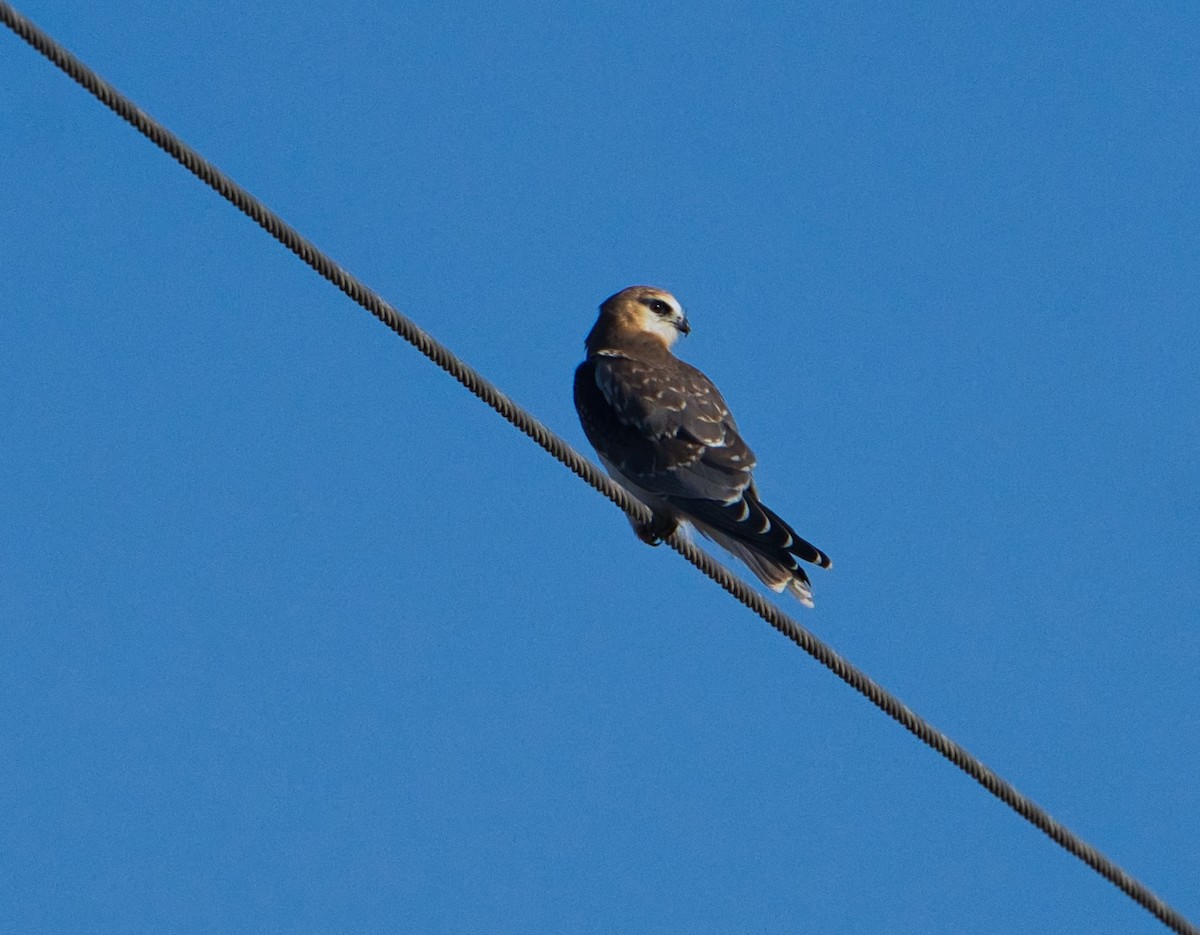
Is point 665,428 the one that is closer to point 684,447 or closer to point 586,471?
point 684,447

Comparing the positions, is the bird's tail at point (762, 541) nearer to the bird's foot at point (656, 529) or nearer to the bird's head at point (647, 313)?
the bird's foot at point (656, 529)

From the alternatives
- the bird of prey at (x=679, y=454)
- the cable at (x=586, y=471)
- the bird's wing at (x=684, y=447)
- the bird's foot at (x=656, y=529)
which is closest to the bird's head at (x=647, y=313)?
the bird of prey at (x=679, y=454)

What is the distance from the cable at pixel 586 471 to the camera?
398 centimetres

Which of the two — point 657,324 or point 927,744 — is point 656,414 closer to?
point 657,324

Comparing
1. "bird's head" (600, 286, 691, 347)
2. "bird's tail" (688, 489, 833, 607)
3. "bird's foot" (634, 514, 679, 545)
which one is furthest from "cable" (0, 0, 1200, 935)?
"bird's head" (600, 286, 691, 347)

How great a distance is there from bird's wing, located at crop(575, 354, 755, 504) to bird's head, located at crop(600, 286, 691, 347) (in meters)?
0.73

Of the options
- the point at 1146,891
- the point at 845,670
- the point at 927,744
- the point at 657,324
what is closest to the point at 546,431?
→ the point at 845,670

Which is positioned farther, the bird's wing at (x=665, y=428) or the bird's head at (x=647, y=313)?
the bird's head at (x=647, y=313)

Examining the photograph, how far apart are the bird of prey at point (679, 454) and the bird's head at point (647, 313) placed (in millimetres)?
282

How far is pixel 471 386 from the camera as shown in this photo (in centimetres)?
482

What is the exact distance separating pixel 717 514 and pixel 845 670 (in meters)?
2.33

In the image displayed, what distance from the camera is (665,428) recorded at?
320 inches

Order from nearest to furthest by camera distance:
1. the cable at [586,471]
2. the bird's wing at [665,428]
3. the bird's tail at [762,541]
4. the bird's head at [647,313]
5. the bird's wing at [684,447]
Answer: the cable at [586,471] → the bird's tail at [762,541] → the bird's wing at [684,447] → the bird's wing at [665,428] → the bird's head at [647,313]

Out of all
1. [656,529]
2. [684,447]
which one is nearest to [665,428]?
[684,447]
